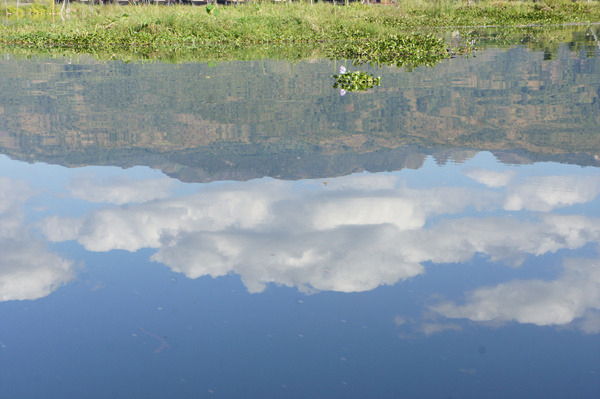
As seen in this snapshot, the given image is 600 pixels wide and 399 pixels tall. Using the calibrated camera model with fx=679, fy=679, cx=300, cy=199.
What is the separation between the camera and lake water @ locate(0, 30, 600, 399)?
3141 millimetres

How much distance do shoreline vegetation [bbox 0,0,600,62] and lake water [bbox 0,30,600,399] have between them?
848 cm

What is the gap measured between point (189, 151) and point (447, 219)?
12.8 ft

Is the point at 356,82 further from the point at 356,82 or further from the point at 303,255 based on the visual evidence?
the point at 303,255

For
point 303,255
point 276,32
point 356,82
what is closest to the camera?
point 303,255

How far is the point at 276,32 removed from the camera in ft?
83.0

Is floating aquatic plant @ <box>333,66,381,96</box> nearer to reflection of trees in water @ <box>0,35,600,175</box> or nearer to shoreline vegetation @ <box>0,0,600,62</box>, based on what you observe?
reflection of trees in water @ <box>0,35,600,175</box>

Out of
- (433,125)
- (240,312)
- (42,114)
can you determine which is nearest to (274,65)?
(42,114)

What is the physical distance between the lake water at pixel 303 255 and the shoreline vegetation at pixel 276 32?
8480 mm

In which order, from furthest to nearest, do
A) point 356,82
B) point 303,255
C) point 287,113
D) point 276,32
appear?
point 276,32
point 356,82
point 287,113
point 303,255

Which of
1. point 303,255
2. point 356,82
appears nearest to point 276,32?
point 356,82

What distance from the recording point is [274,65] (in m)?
16.3

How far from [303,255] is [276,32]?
21.9m

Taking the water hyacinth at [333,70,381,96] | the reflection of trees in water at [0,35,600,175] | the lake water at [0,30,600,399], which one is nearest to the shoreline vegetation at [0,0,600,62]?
the water hyacinth at [333,70,381,96]

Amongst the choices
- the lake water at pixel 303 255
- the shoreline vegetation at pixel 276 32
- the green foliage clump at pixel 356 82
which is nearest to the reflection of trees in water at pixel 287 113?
the lake water at pixel 303 255
